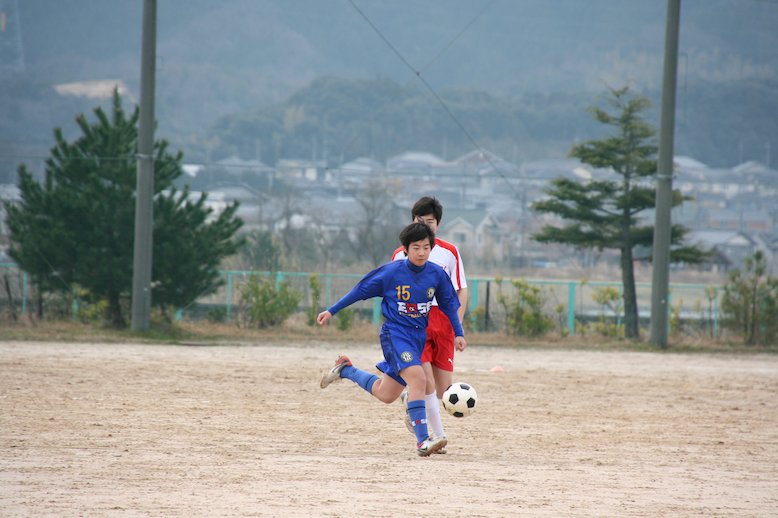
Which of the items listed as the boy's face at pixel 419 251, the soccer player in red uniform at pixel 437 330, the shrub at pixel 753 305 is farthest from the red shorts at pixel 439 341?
the shrub at pixel 753 305

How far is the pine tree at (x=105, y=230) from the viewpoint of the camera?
66.8ft

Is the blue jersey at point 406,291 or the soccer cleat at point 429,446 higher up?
the blue jersey at point 406,291

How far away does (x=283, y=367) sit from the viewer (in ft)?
50.2

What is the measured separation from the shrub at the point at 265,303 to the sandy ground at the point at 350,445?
18.8ft

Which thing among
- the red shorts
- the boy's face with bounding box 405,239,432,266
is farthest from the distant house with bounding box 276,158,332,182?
the boy's face with bounding box 405,239,432,266

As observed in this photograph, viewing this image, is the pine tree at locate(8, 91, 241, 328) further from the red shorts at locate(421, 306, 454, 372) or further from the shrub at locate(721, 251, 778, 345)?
the red shorts at locate(421, 306, 454, 372)

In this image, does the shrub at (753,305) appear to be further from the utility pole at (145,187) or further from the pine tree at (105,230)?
the utility pole at (145,187)

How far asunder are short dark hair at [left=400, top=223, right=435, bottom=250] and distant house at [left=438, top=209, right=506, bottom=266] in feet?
173

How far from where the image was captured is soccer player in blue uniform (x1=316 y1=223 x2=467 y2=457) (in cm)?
819

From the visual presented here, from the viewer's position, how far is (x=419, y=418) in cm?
833

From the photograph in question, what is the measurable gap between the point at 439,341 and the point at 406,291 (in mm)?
689

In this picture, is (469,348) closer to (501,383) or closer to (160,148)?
(501,383)

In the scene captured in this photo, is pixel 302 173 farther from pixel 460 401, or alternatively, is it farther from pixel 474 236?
pixel 460 401

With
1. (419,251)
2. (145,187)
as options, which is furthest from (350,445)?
(145,187)
